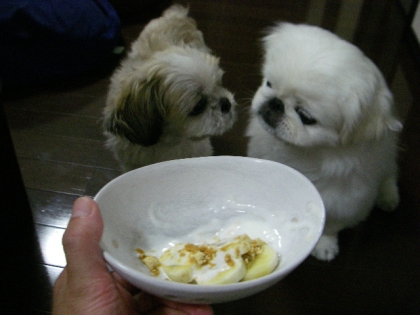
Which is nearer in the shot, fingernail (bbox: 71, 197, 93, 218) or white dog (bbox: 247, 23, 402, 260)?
fingernail (bbox: 71, 197, 93, 218)

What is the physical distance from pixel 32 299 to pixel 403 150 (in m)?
1.63

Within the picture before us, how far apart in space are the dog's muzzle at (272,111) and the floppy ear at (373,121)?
6.8 inches

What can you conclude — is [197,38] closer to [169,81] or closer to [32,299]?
[169,81]

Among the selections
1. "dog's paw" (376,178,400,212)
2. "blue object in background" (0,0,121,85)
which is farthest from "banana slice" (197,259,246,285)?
"blue object in background" (0,0,121,85)

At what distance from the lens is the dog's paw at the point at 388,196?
155cm

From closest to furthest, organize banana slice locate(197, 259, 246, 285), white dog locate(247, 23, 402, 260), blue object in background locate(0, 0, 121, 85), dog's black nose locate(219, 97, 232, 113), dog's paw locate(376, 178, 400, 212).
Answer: banana slice locate(197, 259, 246, 285), white dog locate(247, 23, 402, 260), dog's black nose locate(219, 97, 232, 113), dog's paw locate(376, 178, 400, 212), blue object in background locate(0, 0, 121, 85)

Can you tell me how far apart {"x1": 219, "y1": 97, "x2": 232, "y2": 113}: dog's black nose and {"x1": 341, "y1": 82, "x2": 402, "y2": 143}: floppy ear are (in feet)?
1.40

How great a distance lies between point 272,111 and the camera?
3.66 ft

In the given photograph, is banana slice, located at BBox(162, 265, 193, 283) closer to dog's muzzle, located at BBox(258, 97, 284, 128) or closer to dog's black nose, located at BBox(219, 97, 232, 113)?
dog's muzzle, located at BBox(258, 97, 284, 128)

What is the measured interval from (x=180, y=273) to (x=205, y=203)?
23 cm

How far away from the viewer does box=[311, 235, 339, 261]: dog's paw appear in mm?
1414

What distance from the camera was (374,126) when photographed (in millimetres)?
1025

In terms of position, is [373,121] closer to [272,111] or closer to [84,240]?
[272,111]

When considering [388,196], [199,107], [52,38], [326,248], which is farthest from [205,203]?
[52,38]
